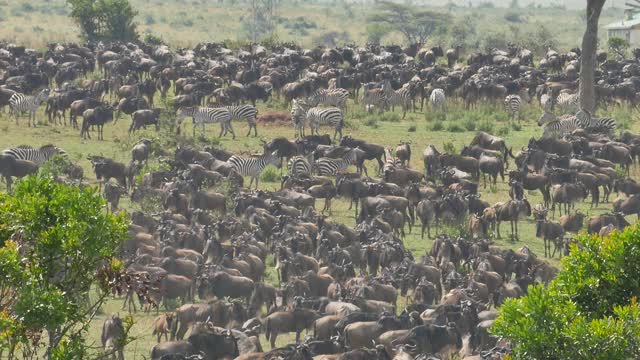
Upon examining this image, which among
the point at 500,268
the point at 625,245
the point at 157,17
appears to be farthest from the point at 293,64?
the point at 157,17

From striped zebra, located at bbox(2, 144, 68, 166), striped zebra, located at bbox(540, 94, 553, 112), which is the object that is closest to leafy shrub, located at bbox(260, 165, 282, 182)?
striped zebra, located at bbox(2, 144, 68, 166)

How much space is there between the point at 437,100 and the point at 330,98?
158 inches

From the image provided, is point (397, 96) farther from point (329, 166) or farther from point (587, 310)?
point (587, 310)

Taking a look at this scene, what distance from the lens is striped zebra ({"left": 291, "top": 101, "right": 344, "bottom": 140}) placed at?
4181 cm

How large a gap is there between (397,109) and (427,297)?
89.6 ft

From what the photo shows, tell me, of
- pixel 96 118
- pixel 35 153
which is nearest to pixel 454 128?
pixel 96 118

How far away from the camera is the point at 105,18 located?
70.9 m

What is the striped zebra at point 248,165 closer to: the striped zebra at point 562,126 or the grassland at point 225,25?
the striped zebra at point 562,126

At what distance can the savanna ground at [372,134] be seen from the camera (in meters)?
34.7

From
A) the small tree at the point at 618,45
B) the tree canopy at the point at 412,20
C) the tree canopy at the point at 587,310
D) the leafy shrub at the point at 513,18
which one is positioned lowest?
the leafy shrub at the point at 513,18

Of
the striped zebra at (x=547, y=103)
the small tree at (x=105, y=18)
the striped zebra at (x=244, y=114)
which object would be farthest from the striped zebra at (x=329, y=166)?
the small tree at (x=105, y=18)

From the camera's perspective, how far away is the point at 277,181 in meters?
35.6

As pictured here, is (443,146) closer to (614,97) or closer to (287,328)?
(614,97)

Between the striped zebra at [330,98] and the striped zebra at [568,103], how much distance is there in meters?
7.96
